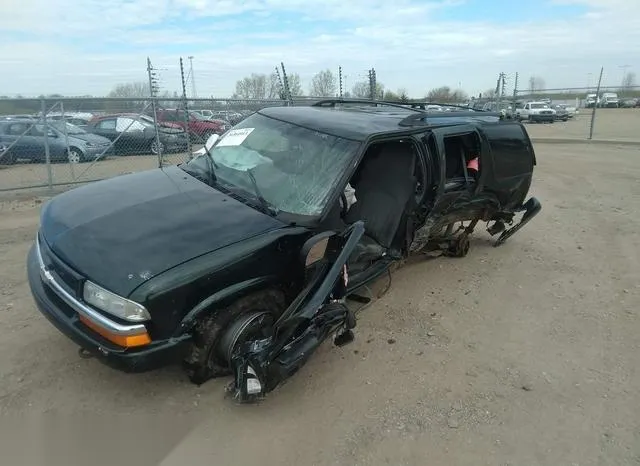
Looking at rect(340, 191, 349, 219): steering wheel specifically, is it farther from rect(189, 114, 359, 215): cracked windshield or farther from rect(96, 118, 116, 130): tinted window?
rect(96, 118, 116, 130): tinted window

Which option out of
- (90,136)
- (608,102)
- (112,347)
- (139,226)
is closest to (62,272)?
(139,226)

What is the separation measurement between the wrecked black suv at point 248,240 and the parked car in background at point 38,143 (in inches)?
303

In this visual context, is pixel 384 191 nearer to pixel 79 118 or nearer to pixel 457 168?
pixel 457 168

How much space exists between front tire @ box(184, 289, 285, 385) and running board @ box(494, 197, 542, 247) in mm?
4182

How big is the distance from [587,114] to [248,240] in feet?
157

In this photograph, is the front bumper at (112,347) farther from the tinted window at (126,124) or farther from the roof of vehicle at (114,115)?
the tinted window at (126,124)

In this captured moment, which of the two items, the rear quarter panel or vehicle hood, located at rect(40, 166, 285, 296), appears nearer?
vehicle hood, located at rect(40, 166, 285, 296)

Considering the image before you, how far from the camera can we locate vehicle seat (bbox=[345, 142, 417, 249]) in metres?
4.25

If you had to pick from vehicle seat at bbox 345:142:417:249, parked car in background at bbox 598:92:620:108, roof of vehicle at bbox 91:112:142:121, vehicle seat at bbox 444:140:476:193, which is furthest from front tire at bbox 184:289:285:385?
parked car in background at bbox 598:92:620:108

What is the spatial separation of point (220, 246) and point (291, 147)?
139cm

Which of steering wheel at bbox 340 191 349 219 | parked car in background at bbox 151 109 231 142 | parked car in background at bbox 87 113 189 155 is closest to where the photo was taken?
steering wheel at bbox 340 191 349 219

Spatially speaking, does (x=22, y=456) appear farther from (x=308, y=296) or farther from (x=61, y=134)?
(x=61, y=134)

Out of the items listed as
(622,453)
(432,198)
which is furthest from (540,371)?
A: (432,198)

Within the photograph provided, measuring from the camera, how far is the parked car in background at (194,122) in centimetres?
1159
